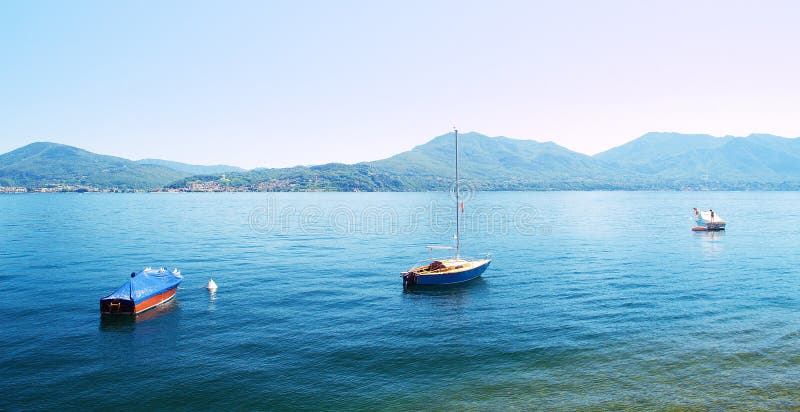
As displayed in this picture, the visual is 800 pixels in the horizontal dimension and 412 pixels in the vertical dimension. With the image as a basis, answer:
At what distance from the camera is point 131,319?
47.8 meters

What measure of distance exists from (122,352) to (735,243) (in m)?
114

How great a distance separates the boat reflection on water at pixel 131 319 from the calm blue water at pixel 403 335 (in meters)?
0.39

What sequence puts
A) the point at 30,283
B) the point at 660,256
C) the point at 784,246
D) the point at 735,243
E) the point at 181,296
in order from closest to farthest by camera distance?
the point at 181,296 < the point at 30,283 < the point at 660,256 < the point at 784,246 < the point at 735,243

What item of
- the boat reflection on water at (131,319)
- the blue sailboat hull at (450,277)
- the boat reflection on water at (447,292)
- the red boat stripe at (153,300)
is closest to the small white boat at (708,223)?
the blue sailboat hull at (450,277)

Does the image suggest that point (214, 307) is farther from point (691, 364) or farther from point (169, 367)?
point (691, 364)

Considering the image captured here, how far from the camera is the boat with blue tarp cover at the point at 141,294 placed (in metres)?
47.8

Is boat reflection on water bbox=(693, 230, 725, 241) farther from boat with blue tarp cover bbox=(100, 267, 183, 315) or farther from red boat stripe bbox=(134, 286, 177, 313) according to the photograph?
boat with blue tarp cover bbox=(100, 267, 183, 315)

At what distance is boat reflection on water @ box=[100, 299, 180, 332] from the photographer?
45000mm

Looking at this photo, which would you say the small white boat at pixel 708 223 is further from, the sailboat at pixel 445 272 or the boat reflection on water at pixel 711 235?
the sailboat at pixel 445 272

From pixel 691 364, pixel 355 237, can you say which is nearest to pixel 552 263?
pixel 691 364

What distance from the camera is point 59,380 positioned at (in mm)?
33062

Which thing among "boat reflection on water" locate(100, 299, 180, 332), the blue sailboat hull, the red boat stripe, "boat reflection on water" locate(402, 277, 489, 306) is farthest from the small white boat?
"boat reflection on water" locate(100, 299, 180, 332)

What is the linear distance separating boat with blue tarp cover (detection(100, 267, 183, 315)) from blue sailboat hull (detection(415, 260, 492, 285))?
97.3 ft

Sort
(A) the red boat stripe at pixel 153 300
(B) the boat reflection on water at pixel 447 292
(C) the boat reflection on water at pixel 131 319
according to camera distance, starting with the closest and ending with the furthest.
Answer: (C) the boat reflection on water at pixel 131 319 < (A) the red boat stripe at pixel 153 300 < (B) the boat reflection on water at pixel 447 292
